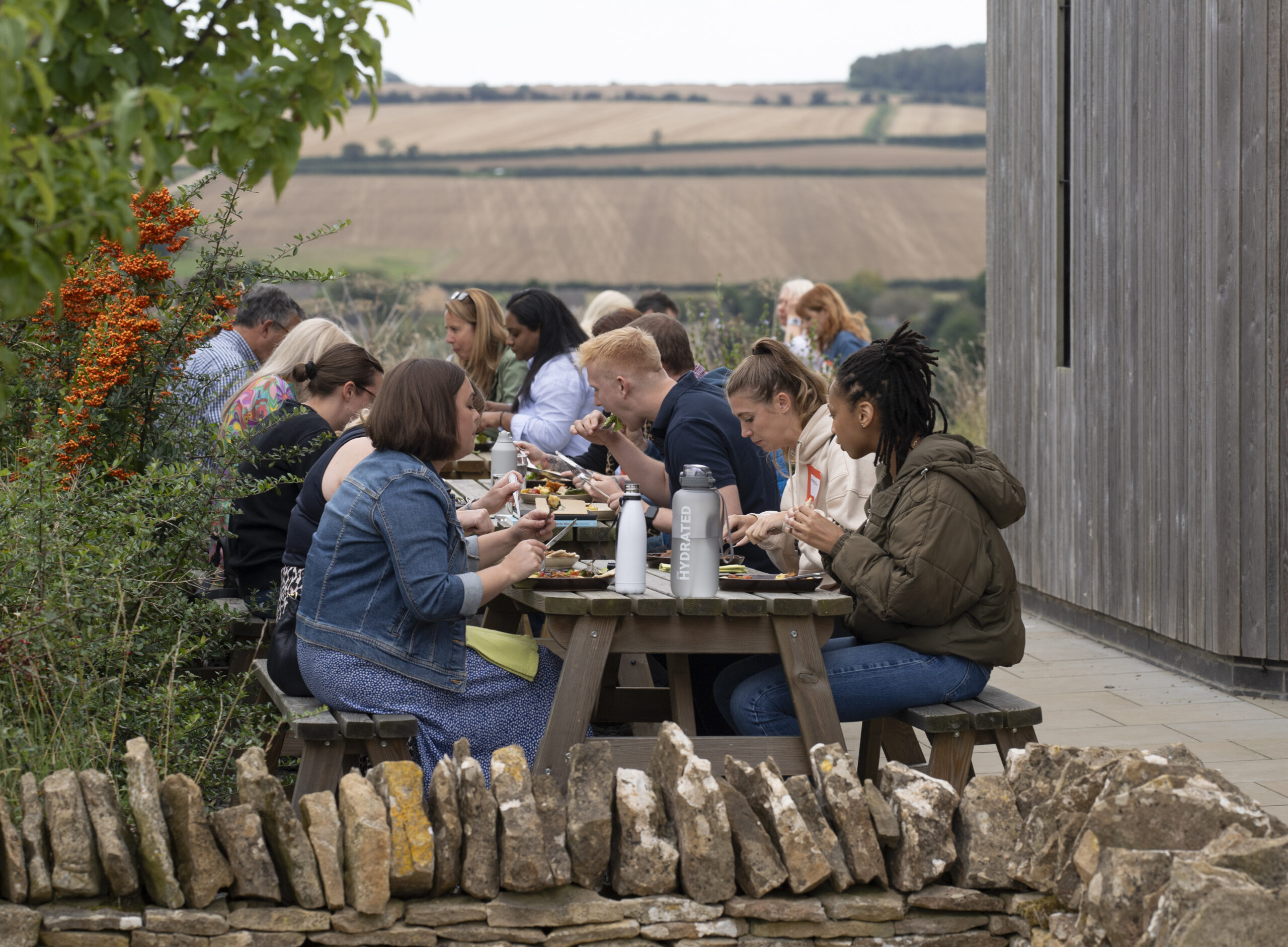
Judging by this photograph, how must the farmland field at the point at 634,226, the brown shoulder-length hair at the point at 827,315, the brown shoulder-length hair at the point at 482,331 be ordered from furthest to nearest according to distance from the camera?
the farmland field at the point at 634,226 < the brown shoulder-length hair at the point at 827,315 < the brown shoulder-length hair at the point at 482,331

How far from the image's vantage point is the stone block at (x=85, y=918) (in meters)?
2.57

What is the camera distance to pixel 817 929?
9.20 feet

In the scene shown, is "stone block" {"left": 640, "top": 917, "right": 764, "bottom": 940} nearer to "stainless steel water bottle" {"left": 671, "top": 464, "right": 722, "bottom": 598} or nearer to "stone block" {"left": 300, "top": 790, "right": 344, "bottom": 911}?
"stone block" {"left": 300, "top": 790, "right": 344, "bottom": 911}

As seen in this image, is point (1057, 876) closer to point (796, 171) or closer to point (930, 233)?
point (930, 233)

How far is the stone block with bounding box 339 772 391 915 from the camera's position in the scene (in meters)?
2.65

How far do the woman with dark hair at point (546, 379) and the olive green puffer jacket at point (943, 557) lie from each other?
3.37 meters

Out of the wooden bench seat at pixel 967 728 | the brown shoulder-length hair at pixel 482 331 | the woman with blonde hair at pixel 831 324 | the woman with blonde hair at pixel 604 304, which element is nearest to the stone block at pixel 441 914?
the wooden bench seat at pixel 967 728

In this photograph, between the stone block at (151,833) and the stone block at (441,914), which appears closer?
the stone block at (151,833)

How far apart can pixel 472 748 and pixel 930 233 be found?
56.7 m

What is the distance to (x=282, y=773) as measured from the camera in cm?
432

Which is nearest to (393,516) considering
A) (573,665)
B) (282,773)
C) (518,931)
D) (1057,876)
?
(573,665)

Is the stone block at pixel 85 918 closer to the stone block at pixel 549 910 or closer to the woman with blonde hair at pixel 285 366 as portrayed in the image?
the stone block at pixel 549 910

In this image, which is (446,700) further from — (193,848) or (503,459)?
(503,459)

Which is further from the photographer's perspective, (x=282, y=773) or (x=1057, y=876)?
(x=282, y=773)
